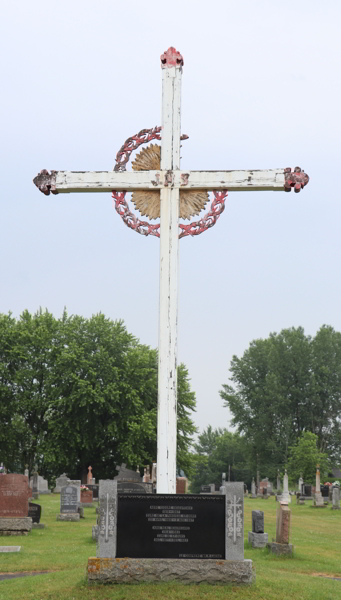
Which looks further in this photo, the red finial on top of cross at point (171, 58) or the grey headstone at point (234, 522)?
the red finial on top of cross at point (171, 58)

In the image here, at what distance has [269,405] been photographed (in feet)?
178

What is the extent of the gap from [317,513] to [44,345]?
18.8 metres

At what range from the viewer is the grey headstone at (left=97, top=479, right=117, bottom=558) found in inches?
353

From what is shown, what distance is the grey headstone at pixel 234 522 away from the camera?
8977 mm

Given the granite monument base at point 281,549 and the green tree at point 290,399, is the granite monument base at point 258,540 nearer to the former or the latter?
the granite monument base at point 281,549

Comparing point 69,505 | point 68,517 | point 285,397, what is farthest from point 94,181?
point 285,397

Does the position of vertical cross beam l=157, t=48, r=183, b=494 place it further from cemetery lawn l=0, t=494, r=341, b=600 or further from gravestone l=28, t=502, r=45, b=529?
gravestone l=28, t=502, r=45, b=529

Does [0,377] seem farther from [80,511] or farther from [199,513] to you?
[199,513]

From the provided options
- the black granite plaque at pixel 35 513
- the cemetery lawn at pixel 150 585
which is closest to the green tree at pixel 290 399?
the cemetery lawn at pixel 150 585

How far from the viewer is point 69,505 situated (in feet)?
77.2

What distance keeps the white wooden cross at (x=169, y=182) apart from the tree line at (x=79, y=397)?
2824 cm

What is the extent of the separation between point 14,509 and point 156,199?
11590mm

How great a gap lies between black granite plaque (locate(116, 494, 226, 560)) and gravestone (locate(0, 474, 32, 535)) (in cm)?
985

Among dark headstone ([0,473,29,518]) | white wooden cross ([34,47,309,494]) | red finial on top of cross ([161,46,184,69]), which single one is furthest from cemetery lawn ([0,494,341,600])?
red finial on top of cross ([161,46,184,69])
